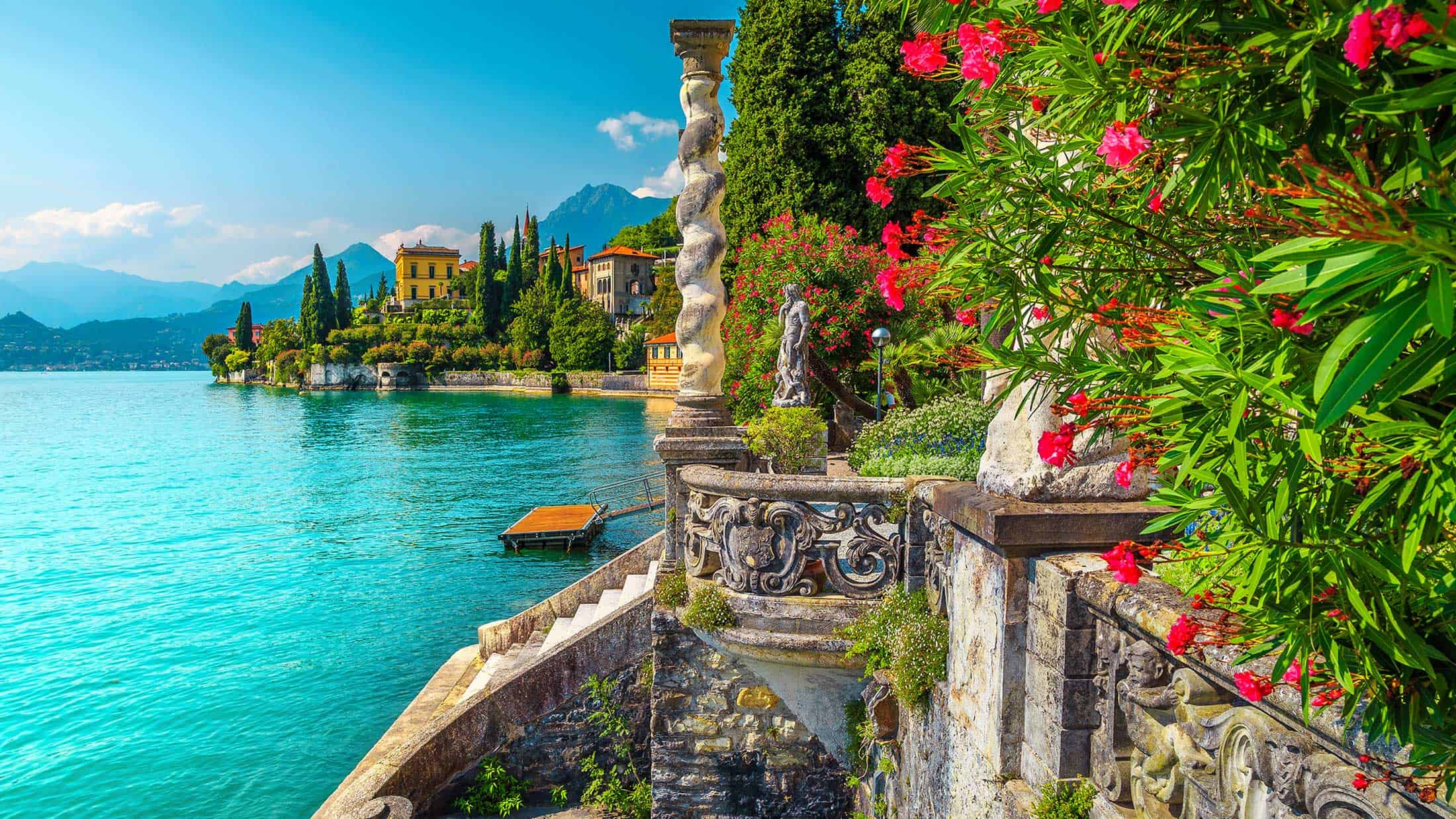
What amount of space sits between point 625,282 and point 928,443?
323ft

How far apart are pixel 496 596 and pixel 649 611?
10816 mm

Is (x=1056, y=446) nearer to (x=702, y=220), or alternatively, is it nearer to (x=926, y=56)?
(x=926, y=56)

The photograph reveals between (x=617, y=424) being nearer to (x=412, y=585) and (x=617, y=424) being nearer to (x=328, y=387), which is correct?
(x=412, y=585)

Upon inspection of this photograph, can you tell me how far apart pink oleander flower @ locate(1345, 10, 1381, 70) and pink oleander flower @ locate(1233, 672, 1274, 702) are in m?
1.45

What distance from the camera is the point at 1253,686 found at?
2.05 metres

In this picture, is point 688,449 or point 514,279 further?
point 514,279

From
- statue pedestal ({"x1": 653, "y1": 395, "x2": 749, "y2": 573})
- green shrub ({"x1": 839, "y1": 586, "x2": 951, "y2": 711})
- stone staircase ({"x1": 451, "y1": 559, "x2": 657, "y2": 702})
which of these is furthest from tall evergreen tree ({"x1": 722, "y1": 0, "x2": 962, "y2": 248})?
green shrub ({"x1": 839, "y1": 586, "x2": 951, "y2": 711})

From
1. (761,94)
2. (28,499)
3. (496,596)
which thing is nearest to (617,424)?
(28,499)

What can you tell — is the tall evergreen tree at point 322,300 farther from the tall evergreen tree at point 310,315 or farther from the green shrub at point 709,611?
the green shrub at point 709,611

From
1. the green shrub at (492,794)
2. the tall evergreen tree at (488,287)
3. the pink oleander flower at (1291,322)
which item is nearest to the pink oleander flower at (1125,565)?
the pink oleander flower at (1291,322)

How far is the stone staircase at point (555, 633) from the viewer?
31.6 ft

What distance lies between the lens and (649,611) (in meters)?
7.63

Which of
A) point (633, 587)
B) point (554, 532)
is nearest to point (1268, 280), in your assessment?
point (633, 587)

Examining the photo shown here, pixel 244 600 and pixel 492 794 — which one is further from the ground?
pixel 492 794
